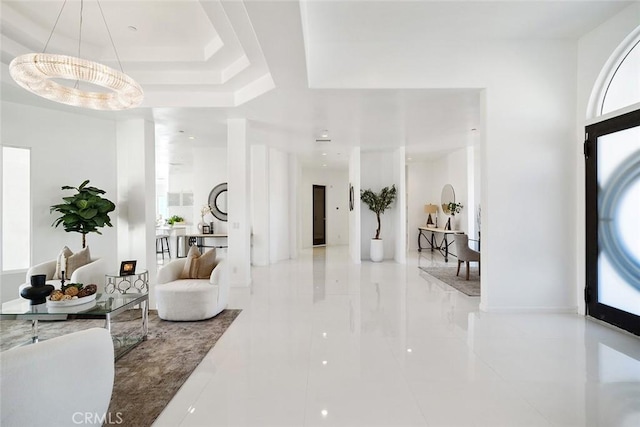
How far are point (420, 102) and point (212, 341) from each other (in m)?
4.32

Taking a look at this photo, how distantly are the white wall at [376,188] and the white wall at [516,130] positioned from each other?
4.71 m

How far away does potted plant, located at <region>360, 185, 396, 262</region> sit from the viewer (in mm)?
8453

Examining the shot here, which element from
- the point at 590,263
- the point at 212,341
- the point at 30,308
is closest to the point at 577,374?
the point at 590,263

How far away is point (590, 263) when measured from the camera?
3979 millimetres

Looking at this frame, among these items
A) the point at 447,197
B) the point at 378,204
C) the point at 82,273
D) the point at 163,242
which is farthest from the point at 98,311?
the point at 447,197

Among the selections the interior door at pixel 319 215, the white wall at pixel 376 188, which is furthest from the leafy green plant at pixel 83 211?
the interior door at pixel 319 215

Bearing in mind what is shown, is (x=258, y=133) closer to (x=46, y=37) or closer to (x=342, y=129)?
(x=342, y=129)

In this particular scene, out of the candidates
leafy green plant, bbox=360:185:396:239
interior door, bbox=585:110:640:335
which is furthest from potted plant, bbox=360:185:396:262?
interior door, bbox=585:110:640:335

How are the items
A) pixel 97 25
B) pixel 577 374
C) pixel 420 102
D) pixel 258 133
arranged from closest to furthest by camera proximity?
pixel 577 374
pixel 97 25
pixel 420 102
pixel 258 133

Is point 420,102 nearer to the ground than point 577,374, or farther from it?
farther from it

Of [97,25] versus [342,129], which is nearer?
[97,25]

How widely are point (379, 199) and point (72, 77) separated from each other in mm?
6987

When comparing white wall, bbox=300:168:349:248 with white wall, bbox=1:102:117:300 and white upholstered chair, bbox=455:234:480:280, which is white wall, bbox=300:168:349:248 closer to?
white upholstered chair, bbox=455:234:480:280

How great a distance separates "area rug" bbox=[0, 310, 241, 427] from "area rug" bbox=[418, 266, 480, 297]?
12.6ft
